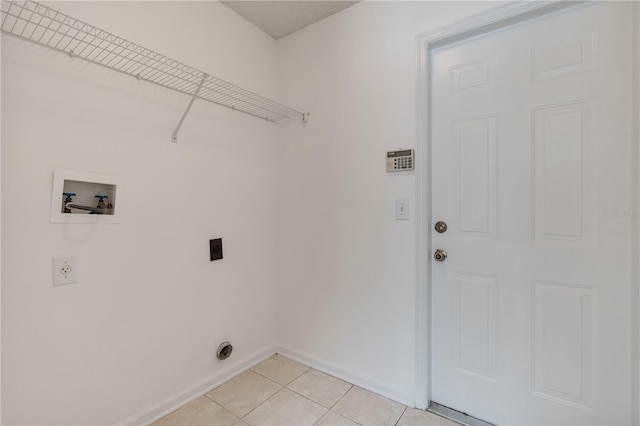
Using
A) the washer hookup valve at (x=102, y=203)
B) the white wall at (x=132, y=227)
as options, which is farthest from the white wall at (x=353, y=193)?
the washer hookup valve at (x=102, y=203)

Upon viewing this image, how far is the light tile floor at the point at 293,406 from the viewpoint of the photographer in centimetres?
153

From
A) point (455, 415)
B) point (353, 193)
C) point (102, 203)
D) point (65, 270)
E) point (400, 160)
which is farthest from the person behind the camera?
point (353, 193)

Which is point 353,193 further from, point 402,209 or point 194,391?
point 194,391

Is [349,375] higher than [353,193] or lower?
lower

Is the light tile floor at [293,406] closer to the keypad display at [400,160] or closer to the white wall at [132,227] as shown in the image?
the white wall at [132,227]

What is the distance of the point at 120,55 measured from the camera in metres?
1.30

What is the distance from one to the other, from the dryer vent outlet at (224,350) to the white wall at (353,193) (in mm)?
462

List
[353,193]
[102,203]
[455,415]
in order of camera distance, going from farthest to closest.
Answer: [353,193] → [455,415] → [102,203]

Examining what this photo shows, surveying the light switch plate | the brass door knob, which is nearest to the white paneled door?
the brass door knob

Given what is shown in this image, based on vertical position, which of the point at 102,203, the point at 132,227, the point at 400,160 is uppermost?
the point at 400,160

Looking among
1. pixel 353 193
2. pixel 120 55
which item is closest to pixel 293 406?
pixel 353 193

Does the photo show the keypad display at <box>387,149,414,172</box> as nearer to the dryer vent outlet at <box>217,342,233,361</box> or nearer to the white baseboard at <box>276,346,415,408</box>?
the white baseboard at <box>276,346,415,408</box>

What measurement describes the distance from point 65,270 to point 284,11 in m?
1.95

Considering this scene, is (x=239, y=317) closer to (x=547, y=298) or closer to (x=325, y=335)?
(x=325, y=335)
